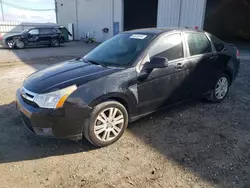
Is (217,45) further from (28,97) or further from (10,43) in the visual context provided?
(10,43)

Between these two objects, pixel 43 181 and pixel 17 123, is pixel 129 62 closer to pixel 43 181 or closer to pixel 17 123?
pixel 43 181

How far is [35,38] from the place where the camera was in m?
17.1

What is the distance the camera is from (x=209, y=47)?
4.40 m

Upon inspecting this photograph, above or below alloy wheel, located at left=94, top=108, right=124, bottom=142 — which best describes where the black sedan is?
above

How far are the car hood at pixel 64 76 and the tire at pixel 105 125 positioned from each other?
44 centimetres

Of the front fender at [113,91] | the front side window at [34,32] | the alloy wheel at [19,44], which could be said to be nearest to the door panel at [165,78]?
the front fender at [113,91]

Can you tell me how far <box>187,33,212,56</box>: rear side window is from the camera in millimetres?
4063

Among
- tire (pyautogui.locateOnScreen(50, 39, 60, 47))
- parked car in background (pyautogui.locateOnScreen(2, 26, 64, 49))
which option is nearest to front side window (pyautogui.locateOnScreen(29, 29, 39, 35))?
parked car in background (pyautogui.locateOnScreen(2, 26, 64, 49))

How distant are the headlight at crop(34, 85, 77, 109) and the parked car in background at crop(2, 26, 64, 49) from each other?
50.6 feet

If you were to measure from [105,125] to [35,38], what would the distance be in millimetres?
16012

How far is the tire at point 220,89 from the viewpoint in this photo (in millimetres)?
4648

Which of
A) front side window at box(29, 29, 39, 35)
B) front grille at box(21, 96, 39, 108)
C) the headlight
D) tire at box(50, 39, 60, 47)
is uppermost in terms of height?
the headlight

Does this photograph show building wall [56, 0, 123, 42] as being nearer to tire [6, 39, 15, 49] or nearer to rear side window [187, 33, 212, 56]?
tire [6, 39, 15, 49]

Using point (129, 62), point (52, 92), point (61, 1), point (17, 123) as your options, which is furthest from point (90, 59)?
point (61, 1)
